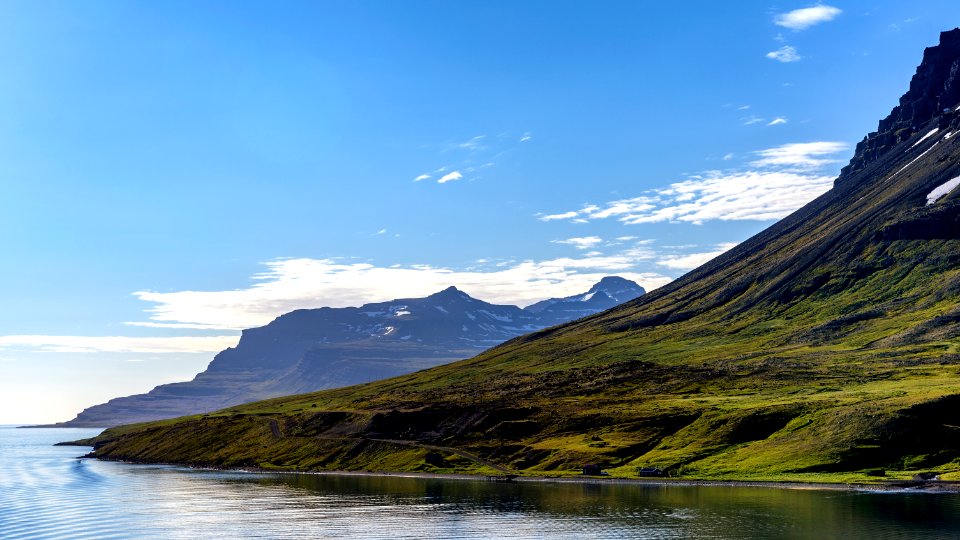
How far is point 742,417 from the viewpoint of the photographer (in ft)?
611

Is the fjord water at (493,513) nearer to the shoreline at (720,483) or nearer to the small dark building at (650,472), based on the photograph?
the shoreline at (720,483)

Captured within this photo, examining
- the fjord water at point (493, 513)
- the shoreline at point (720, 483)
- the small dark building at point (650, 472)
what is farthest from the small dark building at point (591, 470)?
the fjord water at point (493, 513)

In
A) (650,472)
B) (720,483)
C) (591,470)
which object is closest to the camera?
(720,483)

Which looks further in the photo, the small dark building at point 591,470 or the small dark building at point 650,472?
the small dark building at point 591,470

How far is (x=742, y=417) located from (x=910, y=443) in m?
36.7

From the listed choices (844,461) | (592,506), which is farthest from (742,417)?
(592,506)

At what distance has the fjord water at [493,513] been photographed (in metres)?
112

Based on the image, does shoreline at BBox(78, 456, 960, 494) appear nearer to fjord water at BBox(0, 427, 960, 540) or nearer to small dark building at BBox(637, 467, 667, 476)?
small dark building at BBox(637, 467, 667, 476)

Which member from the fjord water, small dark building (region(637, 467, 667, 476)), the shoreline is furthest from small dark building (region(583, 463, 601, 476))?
the fjord water

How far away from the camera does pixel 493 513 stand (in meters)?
132

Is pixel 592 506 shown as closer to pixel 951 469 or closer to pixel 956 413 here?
pixel 951 469

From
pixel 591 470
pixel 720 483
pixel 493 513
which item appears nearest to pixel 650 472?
pixel 591 470

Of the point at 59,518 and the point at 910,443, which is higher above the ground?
the point at 910,443

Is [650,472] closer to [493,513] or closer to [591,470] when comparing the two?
[591,470]
